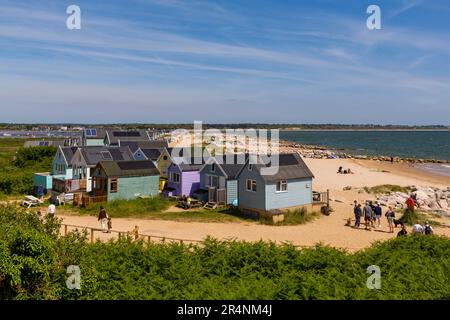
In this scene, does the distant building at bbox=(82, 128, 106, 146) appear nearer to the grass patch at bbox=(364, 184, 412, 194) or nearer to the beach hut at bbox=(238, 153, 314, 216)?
the grass patch at bbox=(364, 184, 412, 194)

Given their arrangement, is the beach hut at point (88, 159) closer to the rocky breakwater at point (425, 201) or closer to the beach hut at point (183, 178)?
the beach hut at point (183, 178)

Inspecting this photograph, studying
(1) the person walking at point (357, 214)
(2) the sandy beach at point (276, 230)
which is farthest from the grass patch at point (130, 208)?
(1) the person walking at point (357, 214)

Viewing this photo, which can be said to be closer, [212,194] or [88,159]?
[212,194]

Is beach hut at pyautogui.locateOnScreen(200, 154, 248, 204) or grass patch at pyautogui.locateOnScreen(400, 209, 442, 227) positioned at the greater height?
beach hut at pyautogui.locateOnScreen(200, 154, 248, 204)

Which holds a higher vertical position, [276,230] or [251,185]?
[251,185]

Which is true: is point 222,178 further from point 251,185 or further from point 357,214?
point 357,214

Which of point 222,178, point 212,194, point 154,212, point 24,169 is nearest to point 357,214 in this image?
point 222,178

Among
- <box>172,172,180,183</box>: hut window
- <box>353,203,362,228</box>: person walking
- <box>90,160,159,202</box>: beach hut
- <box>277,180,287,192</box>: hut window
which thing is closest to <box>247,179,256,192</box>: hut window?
<box>277,180,287,192</box>: hut window
